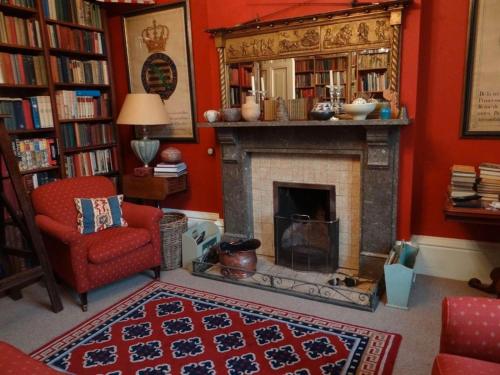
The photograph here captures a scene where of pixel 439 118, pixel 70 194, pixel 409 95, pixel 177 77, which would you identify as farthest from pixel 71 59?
pixel 439 118

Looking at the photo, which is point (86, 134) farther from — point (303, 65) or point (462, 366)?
point (462, 366)

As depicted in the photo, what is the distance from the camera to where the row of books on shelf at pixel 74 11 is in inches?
134

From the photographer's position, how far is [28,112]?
3311 mm

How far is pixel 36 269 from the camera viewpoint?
8.76ft

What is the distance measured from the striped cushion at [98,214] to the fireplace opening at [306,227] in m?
1.29

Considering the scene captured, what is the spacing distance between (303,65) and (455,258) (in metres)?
1.86

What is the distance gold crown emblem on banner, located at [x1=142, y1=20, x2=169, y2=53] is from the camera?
375 centimetres

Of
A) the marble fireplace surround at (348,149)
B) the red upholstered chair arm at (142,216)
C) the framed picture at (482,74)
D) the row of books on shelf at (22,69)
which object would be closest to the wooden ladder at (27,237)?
the red upholstered chair arm at (142,216)

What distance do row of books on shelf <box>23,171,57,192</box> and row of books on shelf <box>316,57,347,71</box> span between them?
252 cm

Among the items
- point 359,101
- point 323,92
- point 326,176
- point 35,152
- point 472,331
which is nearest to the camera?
point 472,331

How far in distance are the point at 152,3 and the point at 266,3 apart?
1.23 m

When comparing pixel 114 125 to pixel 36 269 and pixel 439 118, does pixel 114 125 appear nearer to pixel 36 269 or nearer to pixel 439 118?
pixel 36 269

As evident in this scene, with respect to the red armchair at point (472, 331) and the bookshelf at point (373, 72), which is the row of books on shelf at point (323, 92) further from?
the red armchair at point (472, 331)

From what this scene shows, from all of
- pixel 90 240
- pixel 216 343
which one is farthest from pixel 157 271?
pixel 216 343
